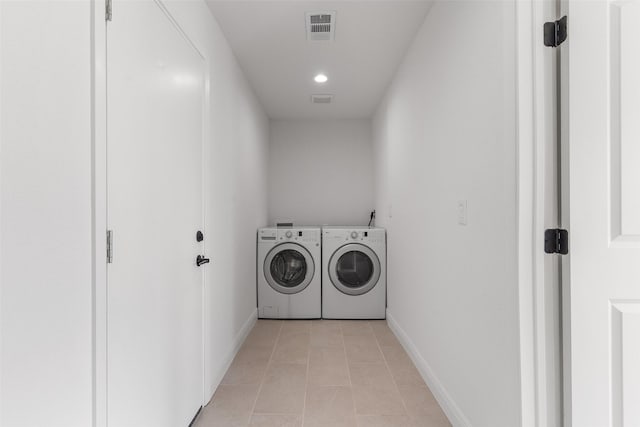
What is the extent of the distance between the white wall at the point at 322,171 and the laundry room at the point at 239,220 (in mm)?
1069

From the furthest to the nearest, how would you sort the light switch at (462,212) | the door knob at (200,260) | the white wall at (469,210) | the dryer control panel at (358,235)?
the dryer control panel at (358,235)
the door knob at (200,260)
the light switch at (462,212)
the white wall at (469,210)

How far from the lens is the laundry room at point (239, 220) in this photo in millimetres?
850

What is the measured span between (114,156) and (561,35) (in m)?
1.55

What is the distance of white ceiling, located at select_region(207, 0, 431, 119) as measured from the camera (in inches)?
81.0

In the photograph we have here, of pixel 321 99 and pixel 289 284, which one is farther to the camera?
pixel 321 99

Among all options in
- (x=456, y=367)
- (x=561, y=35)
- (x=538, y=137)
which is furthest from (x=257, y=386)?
(x=561, y=35)

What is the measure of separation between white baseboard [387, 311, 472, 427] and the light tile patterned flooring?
0.13 feet

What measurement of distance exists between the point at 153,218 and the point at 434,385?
5.85 feet

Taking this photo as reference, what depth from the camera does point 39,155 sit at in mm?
822

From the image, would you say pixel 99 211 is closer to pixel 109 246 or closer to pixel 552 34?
pixel 109 246

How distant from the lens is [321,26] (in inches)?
88.4

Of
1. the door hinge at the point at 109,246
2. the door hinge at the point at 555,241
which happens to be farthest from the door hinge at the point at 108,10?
the door hinge at the point at 555,241

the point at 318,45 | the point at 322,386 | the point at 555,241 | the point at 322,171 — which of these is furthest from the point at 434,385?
the point at 322,171

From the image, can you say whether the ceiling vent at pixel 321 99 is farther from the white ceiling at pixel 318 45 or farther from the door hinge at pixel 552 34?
the door hinge at pixel 552 34
